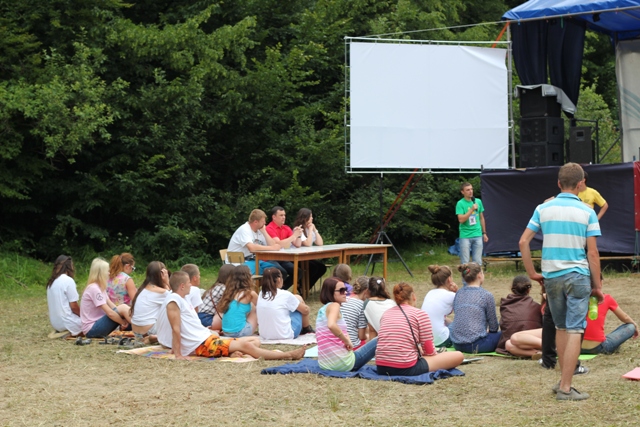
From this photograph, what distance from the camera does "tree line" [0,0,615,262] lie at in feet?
49.4

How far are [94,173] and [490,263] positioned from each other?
7.37m

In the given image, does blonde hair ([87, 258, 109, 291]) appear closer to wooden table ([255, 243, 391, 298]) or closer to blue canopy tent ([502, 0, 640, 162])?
wooden table ([255, 243, 391, 298])

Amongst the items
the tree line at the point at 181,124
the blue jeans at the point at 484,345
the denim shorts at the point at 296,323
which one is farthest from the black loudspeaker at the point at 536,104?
the blue jeans at the point at 484,345

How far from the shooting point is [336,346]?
6.40 meters

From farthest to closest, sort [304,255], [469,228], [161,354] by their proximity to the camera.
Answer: [469,228] < [304,255] < [161,354]

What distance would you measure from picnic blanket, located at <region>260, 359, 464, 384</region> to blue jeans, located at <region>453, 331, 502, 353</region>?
2.80 feet

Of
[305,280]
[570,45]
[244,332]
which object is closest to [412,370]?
[244,332]

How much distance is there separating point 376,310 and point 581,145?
800cm

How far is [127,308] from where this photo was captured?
866 centimetres

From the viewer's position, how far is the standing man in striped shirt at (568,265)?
545cm

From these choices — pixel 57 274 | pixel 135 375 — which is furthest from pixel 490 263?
pixel 135 375

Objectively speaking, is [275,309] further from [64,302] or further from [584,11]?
[584,11]

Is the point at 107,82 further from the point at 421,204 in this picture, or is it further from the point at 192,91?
the point at 421,204

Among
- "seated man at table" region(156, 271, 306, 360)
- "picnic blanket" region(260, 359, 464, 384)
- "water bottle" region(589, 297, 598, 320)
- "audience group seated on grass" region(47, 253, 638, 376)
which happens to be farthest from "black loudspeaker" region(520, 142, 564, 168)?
"picnic blanket" region(260, 359, 464, 384)
